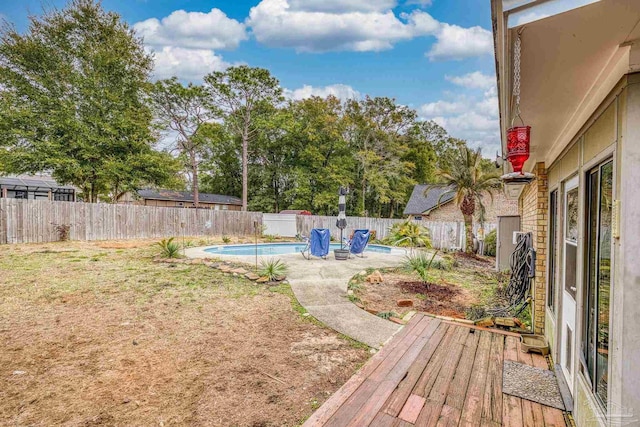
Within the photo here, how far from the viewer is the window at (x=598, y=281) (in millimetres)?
1511

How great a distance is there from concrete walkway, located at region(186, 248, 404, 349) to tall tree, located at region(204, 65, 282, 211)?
14.0 metres

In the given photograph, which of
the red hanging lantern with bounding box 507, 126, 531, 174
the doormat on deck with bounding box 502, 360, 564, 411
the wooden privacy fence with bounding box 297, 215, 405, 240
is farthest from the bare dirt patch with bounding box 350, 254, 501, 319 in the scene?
the wooden privacy fence with bounding box 297, 215, 405, 240

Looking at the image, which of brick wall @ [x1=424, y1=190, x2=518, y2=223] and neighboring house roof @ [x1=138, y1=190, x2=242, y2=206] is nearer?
brick wall @ [x1=424, y1=190, x2=518, y2=223]

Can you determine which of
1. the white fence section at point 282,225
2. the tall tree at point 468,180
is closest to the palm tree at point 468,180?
the tall tree at point 468,180

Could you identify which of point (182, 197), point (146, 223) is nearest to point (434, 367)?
point (146, 223)

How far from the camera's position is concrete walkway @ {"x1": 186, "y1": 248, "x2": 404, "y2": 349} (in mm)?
4020

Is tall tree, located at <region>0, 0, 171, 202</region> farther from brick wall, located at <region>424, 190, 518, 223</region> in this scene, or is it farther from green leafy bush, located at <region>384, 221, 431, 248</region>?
brick wall, located at <region>424, 190, 518, 223</region>

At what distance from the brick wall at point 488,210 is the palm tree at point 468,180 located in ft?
18.7

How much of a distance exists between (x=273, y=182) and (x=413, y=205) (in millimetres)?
12337

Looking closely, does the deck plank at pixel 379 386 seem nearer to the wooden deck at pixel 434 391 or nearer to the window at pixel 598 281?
the wooden deck at pixel 434 391

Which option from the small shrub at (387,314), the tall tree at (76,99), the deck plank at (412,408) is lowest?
the small shrub at (387,314)

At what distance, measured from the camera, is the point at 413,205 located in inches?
879

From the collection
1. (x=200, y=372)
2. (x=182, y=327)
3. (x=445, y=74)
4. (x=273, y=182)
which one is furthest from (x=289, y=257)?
(x=273, y=182)

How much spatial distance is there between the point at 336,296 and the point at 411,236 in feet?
31.1
